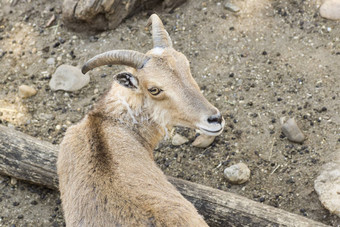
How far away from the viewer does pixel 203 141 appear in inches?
318

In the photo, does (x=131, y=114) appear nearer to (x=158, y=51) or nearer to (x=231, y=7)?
(x=158, y=51)

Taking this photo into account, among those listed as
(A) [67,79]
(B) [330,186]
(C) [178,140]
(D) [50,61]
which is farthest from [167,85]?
(D) [50,61]

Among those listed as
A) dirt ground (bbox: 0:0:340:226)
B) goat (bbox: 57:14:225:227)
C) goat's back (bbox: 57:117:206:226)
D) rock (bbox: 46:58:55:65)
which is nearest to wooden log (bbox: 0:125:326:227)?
dirt ground (bbox: 0:0:340:226)

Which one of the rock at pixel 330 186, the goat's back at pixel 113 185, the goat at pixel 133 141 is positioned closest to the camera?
the goat's back at pixel 113 185

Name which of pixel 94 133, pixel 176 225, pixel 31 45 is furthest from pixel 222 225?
pixel 31 45

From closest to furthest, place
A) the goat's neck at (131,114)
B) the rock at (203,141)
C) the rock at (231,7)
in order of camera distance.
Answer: the goat's neck at (131,114) → the rock at (203,141) → the rock at (231,7)

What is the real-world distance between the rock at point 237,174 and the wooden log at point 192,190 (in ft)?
3.01

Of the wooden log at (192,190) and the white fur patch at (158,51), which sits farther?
the white fur patch at (158,51)

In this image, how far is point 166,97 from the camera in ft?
20.5

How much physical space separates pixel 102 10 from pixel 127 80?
369 cm

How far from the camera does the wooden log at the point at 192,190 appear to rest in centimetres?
629

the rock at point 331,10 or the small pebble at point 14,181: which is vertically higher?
the rock at point 331,10

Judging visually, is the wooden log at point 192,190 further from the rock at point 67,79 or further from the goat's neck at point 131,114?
the rock at point 67,79

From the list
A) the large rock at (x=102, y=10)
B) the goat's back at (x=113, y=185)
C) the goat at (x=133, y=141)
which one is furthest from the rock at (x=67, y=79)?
the goat's back at (x=113, y=185)
